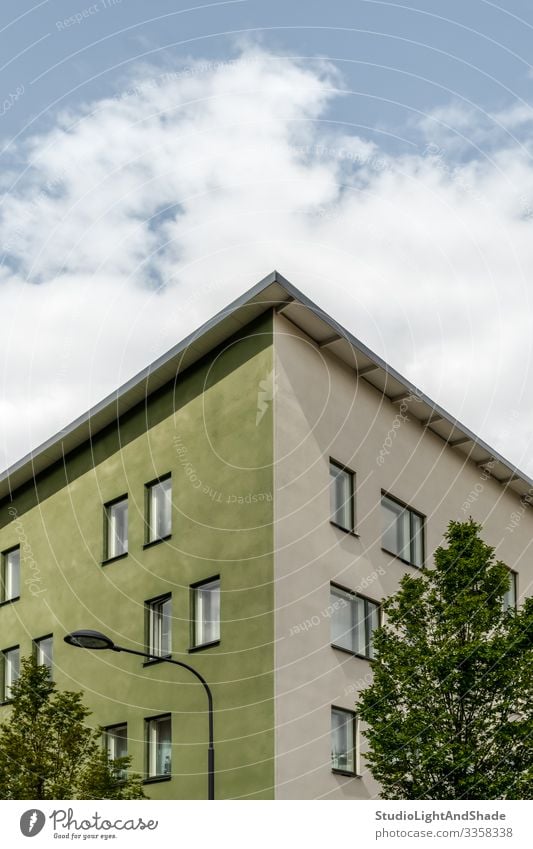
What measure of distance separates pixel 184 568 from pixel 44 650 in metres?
7.80

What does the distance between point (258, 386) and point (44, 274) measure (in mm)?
8156

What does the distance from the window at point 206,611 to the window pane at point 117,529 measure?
156 inches

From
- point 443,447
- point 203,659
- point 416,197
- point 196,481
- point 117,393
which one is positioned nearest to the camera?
point 416,197

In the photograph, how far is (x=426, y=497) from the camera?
33.4 metres

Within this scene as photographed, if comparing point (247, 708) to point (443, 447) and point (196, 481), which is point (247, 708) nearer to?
point (196, 481)

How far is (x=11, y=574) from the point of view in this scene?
37125mm

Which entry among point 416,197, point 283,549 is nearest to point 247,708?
point 283,549

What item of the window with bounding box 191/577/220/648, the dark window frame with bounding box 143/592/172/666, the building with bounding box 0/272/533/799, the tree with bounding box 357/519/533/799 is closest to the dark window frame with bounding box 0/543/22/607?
the building with bounding box 0/272/533/799

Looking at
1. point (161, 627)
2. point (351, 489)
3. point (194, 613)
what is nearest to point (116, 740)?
point (161, 627)

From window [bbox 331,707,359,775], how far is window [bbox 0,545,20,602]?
1339 centimetres

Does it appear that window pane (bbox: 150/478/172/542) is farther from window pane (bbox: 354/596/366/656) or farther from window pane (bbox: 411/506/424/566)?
window pane (bbox: 411/506/424/566)

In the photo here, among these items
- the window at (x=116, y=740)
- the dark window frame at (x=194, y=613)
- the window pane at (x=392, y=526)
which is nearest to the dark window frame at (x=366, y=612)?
the window pane at (x=392, y=526)

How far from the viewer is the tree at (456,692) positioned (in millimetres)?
21516

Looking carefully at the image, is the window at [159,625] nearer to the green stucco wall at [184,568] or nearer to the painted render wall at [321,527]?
the green stucco wall at [184,568]
